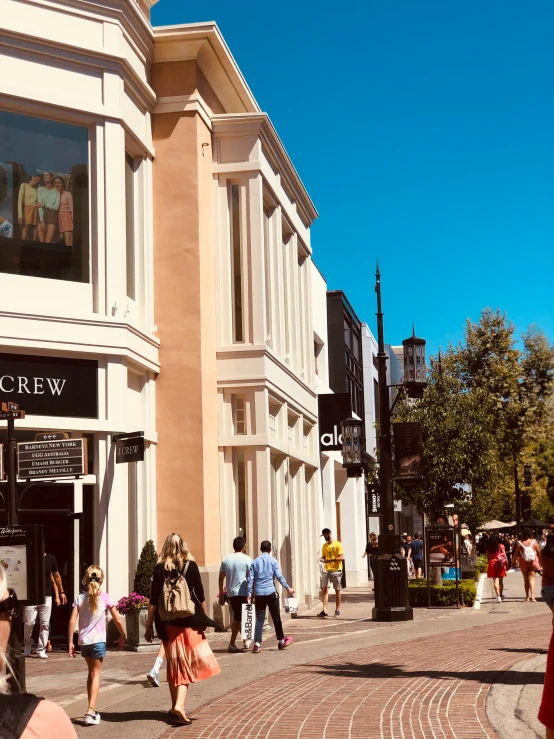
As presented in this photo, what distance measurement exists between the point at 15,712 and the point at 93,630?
8.14 meters

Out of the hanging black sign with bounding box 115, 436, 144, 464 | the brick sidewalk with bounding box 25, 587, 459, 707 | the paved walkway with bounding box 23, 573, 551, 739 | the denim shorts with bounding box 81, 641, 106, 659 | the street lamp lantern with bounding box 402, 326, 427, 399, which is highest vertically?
the street lamp lantern with bounding box 402, 326, 427, 399

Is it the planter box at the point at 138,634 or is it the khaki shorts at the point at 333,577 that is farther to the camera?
the khaki shorts at the point at 333,577

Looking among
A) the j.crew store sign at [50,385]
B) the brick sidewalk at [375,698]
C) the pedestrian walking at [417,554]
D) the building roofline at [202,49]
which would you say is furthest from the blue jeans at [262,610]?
the pedestrian walking at [417,554]

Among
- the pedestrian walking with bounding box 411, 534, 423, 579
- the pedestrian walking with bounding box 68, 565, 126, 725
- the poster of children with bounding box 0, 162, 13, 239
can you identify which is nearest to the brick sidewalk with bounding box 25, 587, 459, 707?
the pedestrian walking with bounding box 68, 565, 126, 725

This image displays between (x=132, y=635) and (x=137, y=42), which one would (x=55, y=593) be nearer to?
(x=132, y=635)

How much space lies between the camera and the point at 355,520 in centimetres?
4147

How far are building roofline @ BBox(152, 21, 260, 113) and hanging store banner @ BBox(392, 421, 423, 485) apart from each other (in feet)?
27.4

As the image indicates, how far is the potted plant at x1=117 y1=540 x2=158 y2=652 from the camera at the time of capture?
16.5 m

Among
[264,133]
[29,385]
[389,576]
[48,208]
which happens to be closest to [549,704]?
[29,385]

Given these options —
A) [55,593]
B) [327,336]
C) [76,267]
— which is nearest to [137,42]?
[76,267]

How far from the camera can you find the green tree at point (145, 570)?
1736 centimetres

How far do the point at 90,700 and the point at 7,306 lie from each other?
8.79m

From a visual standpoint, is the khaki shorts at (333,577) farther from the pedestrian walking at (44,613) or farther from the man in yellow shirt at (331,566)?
the pedestrian walking at (44,613)

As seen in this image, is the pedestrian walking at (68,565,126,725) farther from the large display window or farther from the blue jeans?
the large display window
